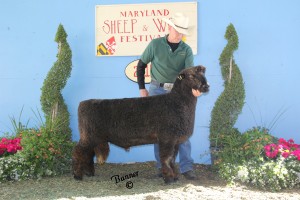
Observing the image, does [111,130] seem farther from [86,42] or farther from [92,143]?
[86,42]

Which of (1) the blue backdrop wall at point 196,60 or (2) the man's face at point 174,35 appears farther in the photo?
(1) the blue backdrop wall at point 196,60

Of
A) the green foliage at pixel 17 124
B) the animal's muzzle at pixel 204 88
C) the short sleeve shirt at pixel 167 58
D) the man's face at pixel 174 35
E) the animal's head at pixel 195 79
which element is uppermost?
the man's face at pixel 174 35

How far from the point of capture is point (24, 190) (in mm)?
4730

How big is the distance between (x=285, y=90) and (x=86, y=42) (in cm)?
336

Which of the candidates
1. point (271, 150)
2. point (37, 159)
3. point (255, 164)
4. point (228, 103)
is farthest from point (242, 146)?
point (37, 159)

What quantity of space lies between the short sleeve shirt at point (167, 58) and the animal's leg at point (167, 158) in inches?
37.6

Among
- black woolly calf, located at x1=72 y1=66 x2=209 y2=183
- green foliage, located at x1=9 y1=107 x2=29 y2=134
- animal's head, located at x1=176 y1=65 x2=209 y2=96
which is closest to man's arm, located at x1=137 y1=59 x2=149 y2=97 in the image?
black woolly calf, located at x1=72 y1=66 x2=209 y2=183

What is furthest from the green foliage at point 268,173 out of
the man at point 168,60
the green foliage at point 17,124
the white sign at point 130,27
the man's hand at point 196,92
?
the green foliage at point 17,124

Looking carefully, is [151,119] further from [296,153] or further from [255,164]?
[296,153]

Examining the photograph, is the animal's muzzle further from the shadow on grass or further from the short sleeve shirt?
the shadow on grass

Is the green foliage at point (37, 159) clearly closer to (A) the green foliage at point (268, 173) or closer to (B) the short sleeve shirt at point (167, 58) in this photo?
(B) the short sleeve shirt at point (167, 58)

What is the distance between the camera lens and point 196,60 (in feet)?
20.6

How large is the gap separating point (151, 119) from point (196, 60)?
1973 mm

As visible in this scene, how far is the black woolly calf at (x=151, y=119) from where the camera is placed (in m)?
4.63
